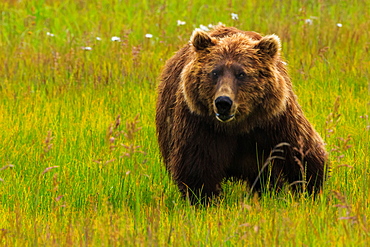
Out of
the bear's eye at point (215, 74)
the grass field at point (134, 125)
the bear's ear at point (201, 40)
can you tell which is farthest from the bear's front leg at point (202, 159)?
the bear's ear at point (201, 40)

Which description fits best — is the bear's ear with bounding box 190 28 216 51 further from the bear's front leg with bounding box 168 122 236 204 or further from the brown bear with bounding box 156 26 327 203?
the bear's front leg with bounding box 168 122 236 204

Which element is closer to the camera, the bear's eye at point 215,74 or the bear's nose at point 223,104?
the bear's nose at point 223,104

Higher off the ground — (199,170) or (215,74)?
(215,74)

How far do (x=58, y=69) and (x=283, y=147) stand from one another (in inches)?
180

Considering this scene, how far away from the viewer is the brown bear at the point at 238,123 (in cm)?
455

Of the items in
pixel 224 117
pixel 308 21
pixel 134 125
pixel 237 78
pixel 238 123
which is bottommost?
pixel 308 21

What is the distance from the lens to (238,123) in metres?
4.64

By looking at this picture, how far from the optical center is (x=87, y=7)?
11.9 m

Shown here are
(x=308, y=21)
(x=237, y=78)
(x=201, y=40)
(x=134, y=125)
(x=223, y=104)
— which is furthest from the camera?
(x=308, y=21)

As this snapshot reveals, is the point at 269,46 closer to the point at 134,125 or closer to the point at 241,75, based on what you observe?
the point at 241,75

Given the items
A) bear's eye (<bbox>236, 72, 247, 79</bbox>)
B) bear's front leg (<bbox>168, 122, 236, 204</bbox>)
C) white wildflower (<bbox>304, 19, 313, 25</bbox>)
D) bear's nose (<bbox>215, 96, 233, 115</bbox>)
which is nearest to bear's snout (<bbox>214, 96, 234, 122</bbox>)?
bear's nose (<bbox>215, 96, 233, 115</bbox>)

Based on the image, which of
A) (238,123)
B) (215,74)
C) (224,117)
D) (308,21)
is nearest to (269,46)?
(215,74)

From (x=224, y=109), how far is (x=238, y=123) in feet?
1.18

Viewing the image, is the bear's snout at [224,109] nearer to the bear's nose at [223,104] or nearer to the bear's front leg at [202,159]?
the bear's nose at [223,104]
